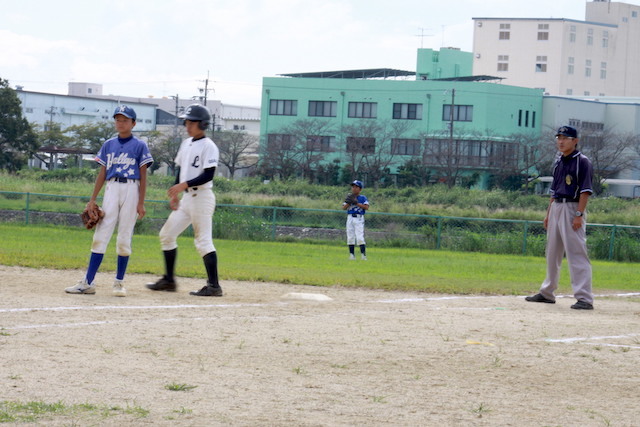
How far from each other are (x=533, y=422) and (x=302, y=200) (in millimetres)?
35560

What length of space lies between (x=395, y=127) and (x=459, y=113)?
5.82 metres

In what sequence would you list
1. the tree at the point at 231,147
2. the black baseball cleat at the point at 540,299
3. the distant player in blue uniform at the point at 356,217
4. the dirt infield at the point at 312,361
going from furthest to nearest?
the tree at the point at 231,147
the distant player in blue uniform at the point at 356,217
the black baseball cleat at the point at 540,299
the dirt infield at the point at 312,361

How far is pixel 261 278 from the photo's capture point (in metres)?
13.1

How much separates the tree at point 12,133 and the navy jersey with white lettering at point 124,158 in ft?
187

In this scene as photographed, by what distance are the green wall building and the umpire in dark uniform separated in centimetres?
6057

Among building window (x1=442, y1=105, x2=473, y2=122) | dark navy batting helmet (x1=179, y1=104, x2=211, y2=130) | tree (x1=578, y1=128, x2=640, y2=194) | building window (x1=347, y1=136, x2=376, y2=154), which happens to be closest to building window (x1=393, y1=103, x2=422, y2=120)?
building window (x1=442, y1=105, x2=473, y2=122)

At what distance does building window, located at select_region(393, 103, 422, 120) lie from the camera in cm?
7925

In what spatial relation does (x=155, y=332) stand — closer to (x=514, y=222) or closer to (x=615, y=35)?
(x=514, y=222)

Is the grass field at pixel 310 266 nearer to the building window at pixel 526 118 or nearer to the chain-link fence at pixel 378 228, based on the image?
the chain-link fence at pixel 378 228

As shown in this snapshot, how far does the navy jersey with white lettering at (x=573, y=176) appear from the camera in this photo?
1050 cm

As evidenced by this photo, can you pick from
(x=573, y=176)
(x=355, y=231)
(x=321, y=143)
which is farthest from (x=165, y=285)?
(x=321, y=143)

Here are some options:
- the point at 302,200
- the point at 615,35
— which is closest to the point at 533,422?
the point at 302,200

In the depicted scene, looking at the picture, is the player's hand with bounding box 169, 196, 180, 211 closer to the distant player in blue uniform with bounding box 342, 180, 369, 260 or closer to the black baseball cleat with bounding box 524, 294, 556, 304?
the black baseball cleat with bounding box 524, 294, 556, 304

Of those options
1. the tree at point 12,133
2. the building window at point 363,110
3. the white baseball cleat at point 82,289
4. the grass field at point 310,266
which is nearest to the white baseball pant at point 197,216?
the white baseball cleat at point 82,289
